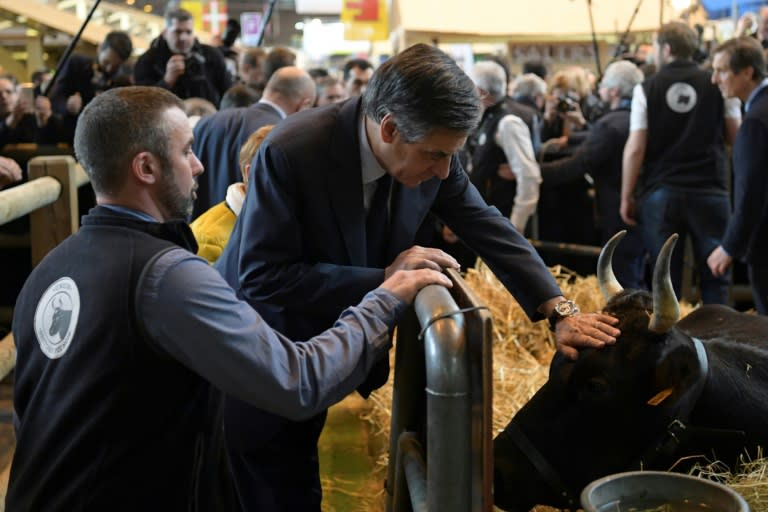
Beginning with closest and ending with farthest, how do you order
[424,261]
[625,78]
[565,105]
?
[424,261] → [625,78] → [565,105]

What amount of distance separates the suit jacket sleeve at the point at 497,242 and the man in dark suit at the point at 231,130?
2.79 m

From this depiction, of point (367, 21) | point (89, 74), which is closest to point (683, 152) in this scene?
point (89, 74)

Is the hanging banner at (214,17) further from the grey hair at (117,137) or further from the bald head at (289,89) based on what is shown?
the grey hair at (117,137)

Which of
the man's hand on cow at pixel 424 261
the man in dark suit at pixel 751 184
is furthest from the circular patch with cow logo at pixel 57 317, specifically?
the man in dark suit at pixel 751 184

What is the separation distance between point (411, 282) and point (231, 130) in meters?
3.93

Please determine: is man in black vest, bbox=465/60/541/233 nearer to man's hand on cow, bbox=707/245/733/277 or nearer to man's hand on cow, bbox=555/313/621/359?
man's hand on cow, bbox=707/245/733/277

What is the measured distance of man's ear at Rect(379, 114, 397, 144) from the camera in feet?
8.77

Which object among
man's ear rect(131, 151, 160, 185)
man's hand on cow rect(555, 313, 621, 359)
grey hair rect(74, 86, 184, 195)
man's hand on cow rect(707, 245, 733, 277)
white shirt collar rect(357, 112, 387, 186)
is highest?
grey hair rect(74, 86, 184, 195)

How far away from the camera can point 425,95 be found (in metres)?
2.56

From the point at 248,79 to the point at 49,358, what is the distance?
7140 millimetres

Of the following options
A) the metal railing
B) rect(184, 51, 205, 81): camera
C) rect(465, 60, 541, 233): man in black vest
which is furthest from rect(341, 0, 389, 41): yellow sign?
the metal railing

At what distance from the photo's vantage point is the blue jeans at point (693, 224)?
6.87 meters

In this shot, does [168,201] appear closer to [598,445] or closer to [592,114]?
[598,445]

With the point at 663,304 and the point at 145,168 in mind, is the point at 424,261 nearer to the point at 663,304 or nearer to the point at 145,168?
the point at 145,168
